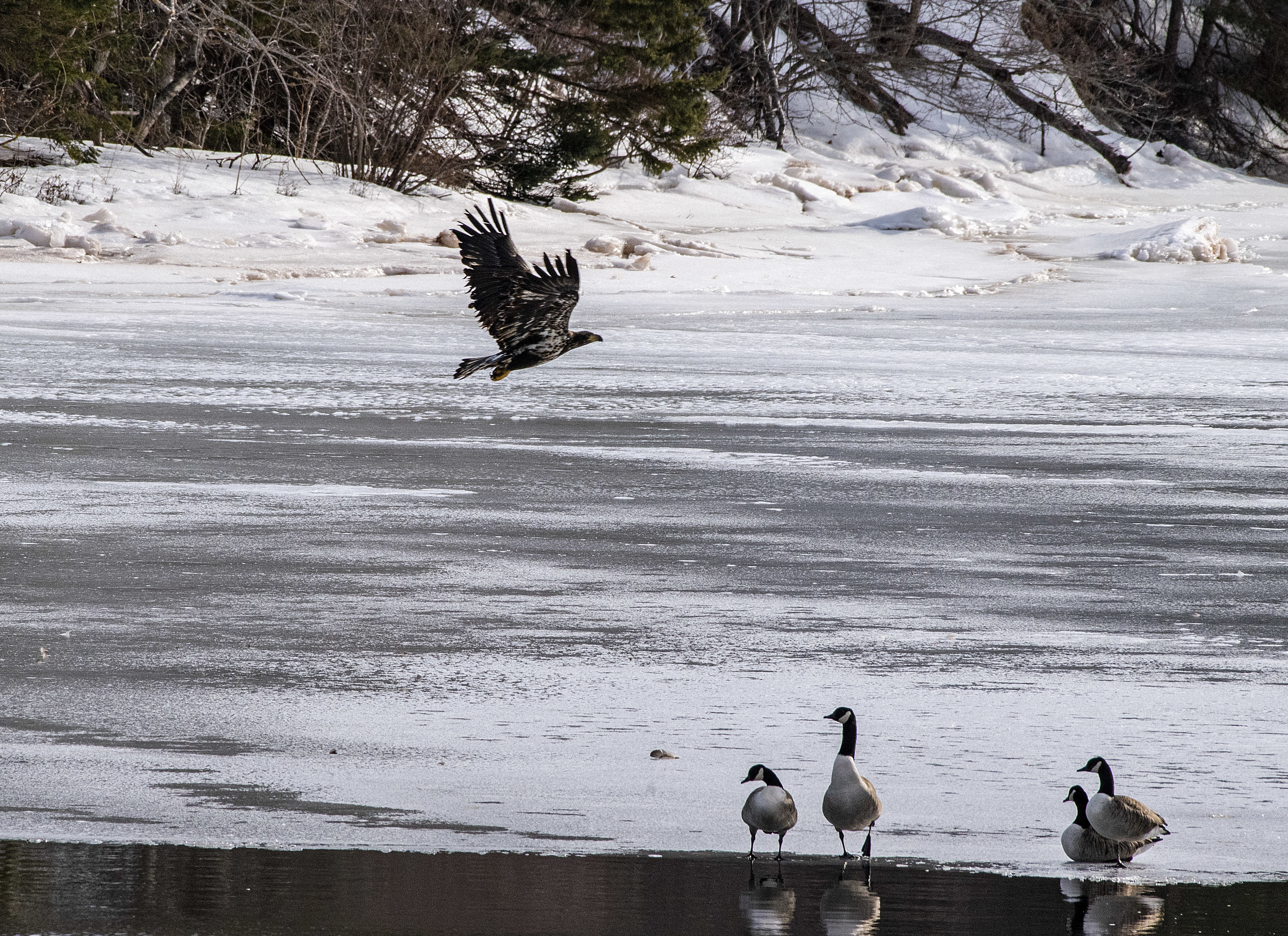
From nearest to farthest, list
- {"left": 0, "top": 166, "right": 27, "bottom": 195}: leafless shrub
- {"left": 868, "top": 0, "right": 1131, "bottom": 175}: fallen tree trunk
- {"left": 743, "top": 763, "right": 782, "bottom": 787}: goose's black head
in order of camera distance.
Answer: {"left": 743, "top": 763, "right": 782, "bottom": 787}: goose's black head → {"left": 0, "top": 166, "right": 27, "bottom": 195}: leafless shrub → {"left": 868, "top": 0, "right": 1131, "bottom": 175}: fallen tree trunk

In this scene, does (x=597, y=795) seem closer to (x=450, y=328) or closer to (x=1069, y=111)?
(x=450, y=328)

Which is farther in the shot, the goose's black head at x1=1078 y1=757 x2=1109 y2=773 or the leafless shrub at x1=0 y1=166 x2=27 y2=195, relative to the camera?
the leafless shrub at x1=0 y1=166 x2=27 y2=195

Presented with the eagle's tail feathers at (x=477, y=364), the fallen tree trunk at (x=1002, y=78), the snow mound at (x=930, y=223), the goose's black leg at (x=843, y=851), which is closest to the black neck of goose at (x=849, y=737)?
the goose's black leg at (x=843, y=851)

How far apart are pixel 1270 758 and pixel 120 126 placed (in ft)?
70.5

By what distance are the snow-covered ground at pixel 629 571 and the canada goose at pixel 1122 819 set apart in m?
0.11

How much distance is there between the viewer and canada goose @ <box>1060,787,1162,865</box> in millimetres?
3771

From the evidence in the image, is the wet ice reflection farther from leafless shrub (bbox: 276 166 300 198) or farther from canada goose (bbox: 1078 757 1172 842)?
leafless shrub (bbox: 276 166 300 198)

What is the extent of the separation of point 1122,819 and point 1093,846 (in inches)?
3.9

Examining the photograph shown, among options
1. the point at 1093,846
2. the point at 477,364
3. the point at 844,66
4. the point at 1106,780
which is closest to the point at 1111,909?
the point at 1093,846

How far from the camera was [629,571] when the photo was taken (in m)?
6.62

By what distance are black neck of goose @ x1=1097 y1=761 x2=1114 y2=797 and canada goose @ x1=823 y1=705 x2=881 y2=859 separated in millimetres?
513

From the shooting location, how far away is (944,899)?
3.59 metres

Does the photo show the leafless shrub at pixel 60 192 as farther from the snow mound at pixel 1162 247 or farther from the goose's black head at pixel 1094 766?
the goose's black head at pixel 1094 766

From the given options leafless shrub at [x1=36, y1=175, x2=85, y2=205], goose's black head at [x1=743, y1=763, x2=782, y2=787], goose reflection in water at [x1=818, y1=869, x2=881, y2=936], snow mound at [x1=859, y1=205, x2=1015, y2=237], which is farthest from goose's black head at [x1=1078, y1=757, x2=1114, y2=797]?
snow mound at [x1=859, y1=205, x2=1015, y2=237]
